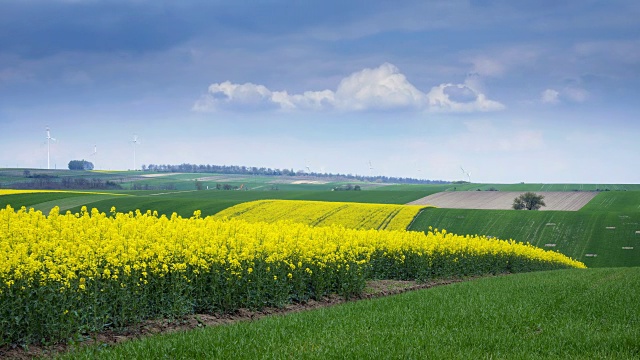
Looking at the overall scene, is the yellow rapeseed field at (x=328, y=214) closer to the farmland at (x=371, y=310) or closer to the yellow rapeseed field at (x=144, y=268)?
the farmland at (x=371, y=310)

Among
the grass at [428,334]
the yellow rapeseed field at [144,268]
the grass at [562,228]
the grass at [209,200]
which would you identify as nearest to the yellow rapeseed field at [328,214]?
the grass at [562,228]

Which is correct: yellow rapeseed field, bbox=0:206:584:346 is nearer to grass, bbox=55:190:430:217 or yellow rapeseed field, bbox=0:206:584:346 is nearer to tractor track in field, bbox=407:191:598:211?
grass, bbox=55:190:430:217

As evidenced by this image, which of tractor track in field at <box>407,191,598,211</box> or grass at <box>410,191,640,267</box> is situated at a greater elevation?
tractor track in field at <box>407,191,598,211</box>

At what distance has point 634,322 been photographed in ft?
45.4

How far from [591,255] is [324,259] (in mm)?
45596

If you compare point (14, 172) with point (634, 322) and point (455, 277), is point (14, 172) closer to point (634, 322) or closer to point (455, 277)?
point (455, 277)

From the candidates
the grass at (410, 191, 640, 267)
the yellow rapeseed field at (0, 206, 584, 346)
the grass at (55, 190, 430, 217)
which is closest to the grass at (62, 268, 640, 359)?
the yellow rapeseed field at (0, 206, 584, 346)

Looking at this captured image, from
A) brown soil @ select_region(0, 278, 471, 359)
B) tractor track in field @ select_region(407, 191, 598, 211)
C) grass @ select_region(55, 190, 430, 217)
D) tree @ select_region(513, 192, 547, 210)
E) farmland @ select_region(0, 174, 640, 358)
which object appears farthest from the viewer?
tractor track in field @ select_region(407, 191, 598, 211)

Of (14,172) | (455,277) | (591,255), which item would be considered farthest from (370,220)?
(14,172)

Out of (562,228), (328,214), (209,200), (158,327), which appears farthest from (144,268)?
(209,200)

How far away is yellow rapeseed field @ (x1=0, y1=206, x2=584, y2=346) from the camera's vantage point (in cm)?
1177

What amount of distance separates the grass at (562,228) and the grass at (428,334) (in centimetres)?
4368

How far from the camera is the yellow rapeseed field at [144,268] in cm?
1177

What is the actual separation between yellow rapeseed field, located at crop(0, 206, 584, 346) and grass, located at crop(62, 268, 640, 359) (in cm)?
160
